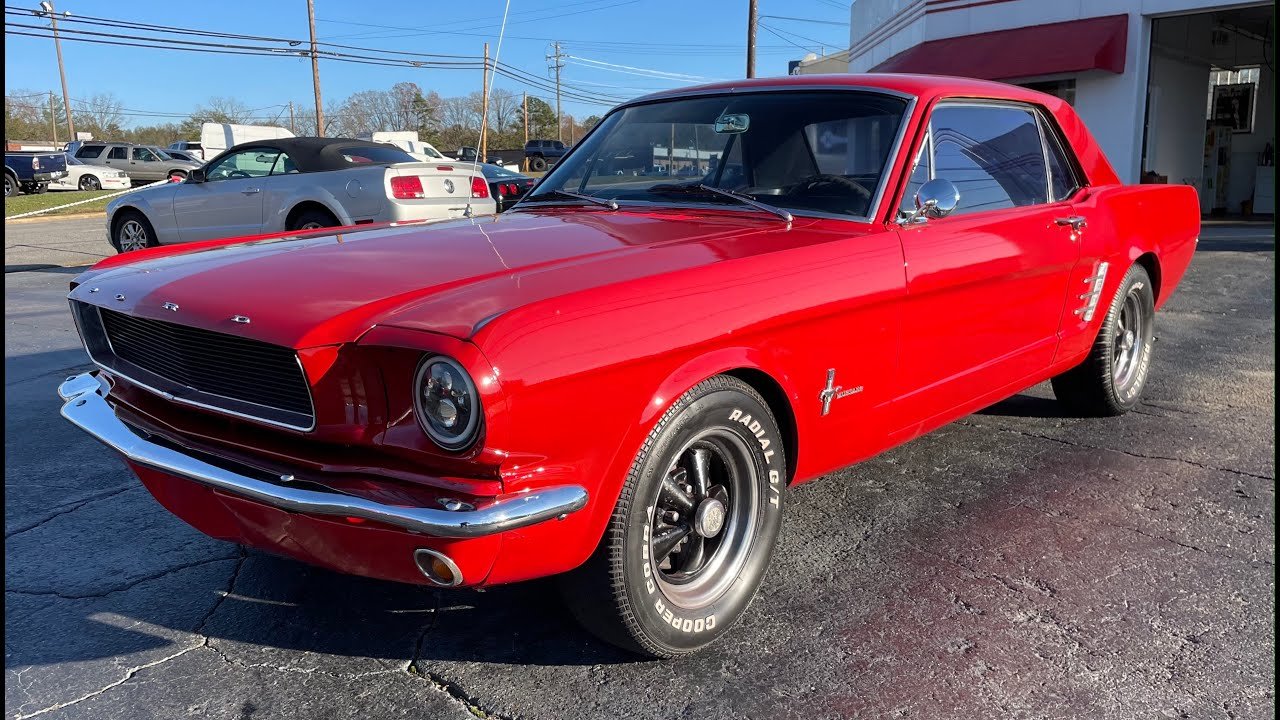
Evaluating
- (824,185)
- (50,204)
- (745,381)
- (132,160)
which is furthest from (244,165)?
A: (132,160)

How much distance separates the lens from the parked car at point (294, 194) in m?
9.15

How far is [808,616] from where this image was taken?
2.76 meters

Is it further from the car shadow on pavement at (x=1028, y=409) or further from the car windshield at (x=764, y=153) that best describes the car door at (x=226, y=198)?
the car shadow on pavement at (x=1028, y=409)

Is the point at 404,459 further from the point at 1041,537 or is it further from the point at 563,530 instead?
the point at 1041,537

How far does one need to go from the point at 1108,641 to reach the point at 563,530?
1542 millimetres

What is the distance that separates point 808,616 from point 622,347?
3.48ft

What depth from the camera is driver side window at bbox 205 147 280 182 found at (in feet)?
32.9

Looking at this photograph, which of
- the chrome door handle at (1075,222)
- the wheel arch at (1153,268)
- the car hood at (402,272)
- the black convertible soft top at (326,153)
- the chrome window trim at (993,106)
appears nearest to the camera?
the car hood at (402,272)

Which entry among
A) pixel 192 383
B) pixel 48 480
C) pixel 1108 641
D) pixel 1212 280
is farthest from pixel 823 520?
pixel 1212 280

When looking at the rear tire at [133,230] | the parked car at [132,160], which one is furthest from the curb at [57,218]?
the parked car at [132,160]

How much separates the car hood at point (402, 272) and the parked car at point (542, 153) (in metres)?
36.6

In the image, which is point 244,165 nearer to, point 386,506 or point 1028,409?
point 1028,409

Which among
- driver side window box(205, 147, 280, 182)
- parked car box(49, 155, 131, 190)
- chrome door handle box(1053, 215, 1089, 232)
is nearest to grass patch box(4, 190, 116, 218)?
parked car box(49, 155, 131, 190)

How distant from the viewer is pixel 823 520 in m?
3.44
